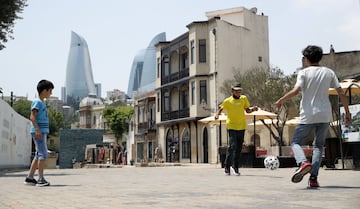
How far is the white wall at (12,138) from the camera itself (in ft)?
77.9

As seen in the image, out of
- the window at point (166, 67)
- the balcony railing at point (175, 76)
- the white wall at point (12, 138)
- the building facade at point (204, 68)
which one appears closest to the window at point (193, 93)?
the building facade at point (204, 68)

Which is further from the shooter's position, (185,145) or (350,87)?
(185,145)

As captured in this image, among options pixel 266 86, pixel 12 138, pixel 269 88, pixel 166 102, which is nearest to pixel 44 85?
pixel 12 138

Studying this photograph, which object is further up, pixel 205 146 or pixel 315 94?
pixel 315 94

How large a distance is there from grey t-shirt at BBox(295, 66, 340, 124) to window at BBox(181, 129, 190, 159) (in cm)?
3505

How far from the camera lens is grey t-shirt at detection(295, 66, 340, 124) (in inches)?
267

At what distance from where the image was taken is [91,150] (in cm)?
6166

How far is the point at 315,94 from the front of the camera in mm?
6844

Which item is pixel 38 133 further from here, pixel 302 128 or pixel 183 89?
pixel 183 89

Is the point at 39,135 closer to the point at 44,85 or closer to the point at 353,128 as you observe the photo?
the point at 44,85

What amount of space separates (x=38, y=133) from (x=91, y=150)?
54524mm

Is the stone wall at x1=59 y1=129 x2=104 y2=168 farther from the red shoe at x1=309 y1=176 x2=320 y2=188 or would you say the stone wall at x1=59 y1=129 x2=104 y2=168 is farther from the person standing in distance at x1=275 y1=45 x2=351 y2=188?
the red shoe at x1=309 y1=176 x2=320 y2=188

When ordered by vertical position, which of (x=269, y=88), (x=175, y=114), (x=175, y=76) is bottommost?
(x=175, y=114)

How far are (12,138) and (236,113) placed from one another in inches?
773
